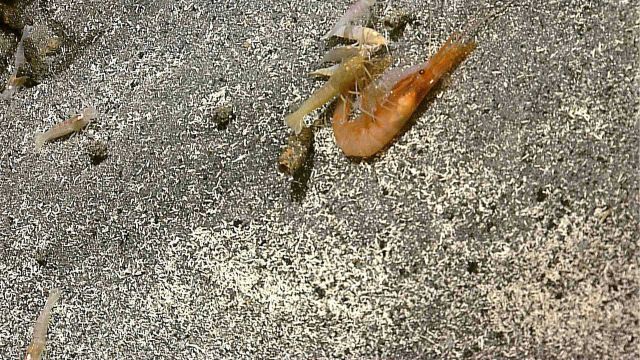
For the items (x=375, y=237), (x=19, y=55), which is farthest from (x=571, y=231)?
(x=19, y=55)

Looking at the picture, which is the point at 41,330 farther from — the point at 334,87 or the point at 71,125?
the point at 334,87

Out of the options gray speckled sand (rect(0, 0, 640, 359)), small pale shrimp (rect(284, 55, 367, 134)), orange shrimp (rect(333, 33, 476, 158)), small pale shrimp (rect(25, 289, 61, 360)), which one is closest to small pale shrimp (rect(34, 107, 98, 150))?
gray speckled sand (rect(0, 0, 640, 359))

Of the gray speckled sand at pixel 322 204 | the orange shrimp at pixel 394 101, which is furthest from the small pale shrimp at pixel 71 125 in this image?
the orange shrimp at pixel 394 101

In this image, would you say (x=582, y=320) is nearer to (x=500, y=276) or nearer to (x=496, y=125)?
(x=500, y=276)

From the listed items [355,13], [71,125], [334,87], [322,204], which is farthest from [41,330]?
[355,13]

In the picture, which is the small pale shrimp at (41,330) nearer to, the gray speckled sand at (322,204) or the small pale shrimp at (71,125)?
the gray speckled sand at (322,204)

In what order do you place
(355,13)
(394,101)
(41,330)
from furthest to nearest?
(41,330) < (355,13) < (394,101)
